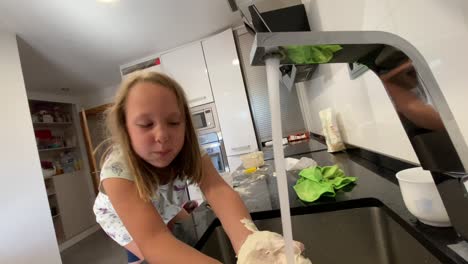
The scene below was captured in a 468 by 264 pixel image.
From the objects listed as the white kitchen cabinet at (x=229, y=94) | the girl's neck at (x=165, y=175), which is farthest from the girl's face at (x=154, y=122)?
the white kitchen cabinet at (x=229, y=94)

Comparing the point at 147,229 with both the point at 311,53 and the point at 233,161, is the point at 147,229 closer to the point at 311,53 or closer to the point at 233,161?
the point at 311,53

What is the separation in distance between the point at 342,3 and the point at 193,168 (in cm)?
74

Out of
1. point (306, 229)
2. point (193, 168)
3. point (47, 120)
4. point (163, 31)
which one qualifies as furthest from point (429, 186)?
point (47, 120)

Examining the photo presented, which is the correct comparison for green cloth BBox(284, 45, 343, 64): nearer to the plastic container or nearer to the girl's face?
the girl's face

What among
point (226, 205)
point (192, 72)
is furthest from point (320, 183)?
point (192, 72)

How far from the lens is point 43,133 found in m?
3.61

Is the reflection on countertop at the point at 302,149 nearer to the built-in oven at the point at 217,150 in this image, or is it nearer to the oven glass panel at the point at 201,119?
the built-in oven at the point at 217,150

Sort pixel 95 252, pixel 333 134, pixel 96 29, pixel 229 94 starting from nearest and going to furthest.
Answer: pixel 333 134 → pixel 96 29 → pixel 229 94 → pixel 95 252

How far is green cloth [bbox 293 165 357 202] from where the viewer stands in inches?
24.7

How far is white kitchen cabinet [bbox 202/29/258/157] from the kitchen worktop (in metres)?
1.83

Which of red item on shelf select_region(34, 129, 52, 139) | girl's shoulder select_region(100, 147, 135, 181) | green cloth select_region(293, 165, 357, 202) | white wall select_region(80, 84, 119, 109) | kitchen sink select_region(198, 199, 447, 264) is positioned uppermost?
white wall select_region(80, 84, 119, 109)

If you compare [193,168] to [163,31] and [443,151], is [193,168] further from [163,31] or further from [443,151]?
[163,31]

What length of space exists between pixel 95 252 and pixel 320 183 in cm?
323

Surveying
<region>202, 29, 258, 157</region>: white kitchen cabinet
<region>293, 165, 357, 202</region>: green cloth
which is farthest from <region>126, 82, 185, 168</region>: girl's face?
<region>202, 29, 258, 157</region>: white kitchen cabinet
